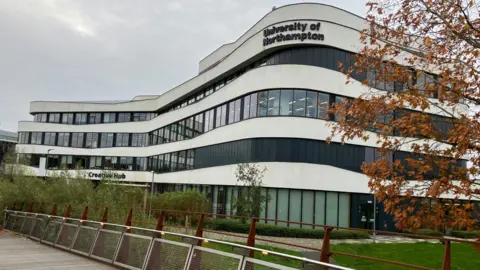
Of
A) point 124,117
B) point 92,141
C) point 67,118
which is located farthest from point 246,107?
point 67,118

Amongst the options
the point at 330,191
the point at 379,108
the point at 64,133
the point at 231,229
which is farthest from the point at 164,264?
the point at 64,133

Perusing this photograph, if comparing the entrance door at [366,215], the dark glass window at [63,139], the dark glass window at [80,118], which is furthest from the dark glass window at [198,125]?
the dark glass window at [63,139]

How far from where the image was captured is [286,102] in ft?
103

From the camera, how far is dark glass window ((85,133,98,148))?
66.0 metres

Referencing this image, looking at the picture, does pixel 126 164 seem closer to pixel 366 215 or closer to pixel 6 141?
pixel 366 215

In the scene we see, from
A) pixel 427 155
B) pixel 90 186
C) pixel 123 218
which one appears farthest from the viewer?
pixel 90 186

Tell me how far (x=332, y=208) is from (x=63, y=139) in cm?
5030

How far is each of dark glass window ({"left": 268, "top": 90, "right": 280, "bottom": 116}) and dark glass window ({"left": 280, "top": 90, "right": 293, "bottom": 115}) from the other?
287mm

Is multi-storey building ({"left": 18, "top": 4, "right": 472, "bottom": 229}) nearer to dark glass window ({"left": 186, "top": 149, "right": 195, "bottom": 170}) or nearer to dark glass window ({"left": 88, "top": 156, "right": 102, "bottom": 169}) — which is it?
dark glass window ({"left": 186, "top": 149, "right": 195, "bottom": 170})

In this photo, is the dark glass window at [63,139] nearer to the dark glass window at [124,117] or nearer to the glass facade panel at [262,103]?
the dark glass window at [124,117]

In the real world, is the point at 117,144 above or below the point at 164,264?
above

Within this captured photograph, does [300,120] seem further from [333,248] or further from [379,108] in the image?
[379,108]

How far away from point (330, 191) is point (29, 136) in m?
55.7

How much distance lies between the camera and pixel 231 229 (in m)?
27.8
